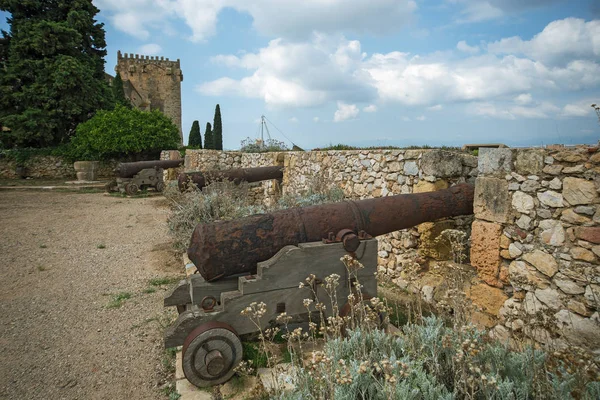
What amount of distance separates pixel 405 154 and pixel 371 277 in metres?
2.62

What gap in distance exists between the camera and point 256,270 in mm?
2883

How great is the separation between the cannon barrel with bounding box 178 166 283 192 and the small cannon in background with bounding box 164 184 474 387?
5365 mm

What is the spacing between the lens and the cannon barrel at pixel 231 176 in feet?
27.9

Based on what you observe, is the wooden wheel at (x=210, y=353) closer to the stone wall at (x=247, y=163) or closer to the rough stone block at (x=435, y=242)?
the rough stone block at (x=435, y=242)

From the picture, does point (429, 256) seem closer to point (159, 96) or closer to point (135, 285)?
point (135, 285)

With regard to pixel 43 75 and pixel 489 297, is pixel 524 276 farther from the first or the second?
pixel 43 75

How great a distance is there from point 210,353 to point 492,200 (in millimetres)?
2863

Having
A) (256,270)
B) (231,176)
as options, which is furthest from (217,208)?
(256,270)

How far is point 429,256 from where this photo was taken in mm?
4844

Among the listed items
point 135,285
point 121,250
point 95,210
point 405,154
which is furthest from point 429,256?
point 95,210

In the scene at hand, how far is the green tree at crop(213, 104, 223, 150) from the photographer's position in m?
33.2

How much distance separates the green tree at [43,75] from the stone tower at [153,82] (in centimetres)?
1638

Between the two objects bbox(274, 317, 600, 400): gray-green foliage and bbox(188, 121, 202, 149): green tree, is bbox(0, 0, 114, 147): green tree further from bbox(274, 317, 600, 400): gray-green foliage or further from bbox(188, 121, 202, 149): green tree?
bbox(274, 317, 600, 400): gray-green foliage

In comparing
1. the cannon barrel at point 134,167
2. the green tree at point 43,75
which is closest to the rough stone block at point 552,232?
the cannon barrel at point 134,167
